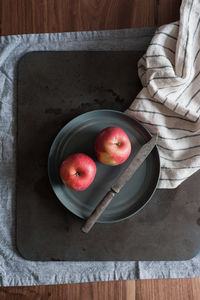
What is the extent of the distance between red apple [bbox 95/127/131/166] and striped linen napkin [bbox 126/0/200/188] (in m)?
0.08

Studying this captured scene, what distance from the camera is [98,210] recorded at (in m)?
0.55

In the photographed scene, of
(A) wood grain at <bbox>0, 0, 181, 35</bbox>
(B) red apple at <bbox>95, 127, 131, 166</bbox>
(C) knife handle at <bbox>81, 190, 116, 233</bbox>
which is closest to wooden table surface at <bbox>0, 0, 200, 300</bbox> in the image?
(A) wood grain at <bbox>0, 0, 181, 35</bbox>

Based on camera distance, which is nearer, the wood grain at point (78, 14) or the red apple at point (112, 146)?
the red apple at point (112, 146)

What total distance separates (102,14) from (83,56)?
116 millimetres

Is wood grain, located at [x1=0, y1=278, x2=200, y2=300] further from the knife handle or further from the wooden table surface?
the knife handle

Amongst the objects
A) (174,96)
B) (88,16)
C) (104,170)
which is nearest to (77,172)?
(104,170)

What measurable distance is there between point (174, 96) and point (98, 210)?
0.92ft

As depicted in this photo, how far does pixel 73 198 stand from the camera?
0.59m

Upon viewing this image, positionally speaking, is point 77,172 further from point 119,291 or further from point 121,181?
point 119,291

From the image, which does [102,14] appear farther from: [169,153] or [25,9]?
[169,153]

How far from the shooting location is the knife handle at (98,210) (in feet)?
1.80

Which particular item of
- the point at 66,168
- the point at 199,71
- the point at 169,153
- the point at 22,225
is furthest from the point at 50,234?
the point at 199,71

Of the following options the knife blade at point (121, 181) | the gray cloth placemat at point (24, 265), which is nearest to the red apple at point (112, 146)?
the knife blade at point (121, 181)

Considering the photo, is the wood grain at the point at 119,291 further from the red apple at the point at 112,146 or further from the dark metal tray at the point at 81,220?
the red apple at the point at 112,146
